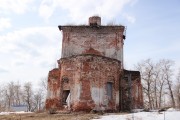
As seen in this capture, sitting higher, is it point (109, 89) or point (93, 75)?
point (93, 75)

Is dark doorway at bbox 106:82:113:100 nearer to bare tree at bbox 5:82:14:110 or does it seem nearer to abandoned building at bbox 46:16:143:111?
abandoned building at bbox 46:16:143:111

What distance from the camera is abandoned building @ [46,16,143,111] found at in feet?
80.2

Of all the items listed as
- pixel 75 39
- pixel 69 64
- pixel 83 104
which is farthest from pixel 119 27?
pixel 83 104

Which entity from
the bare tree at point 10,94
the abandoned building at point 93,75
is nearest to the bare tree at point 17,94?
the bare tree at point 10,94

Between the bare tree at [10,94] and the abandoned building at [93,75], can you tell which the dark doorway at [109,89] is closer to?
the abandoned building at [93,75]

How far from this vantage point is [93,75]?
24656mm

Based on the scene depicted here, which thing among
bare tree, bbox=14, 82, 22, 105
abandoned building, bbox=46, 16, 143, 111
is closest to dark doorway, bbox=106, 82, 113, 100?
abandoned building, bbox=46, 16, 143, 111

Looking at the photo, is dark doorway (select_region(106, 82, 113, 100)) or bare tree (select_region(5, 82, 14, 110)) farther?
bare tree (select_region(5, 82, 14, 110))

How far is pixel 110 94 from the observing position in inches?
1012

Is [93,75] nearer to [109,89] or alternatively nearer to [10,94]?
[109,89]

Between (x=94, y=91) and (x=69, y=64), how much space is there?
3.43m

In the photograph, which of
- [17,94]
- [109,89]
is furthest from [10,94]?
[109,89]

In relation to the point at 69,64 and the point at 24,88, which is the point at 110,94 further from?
the point at 24,88

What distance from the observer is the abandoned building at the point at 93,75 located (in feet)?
80.2
